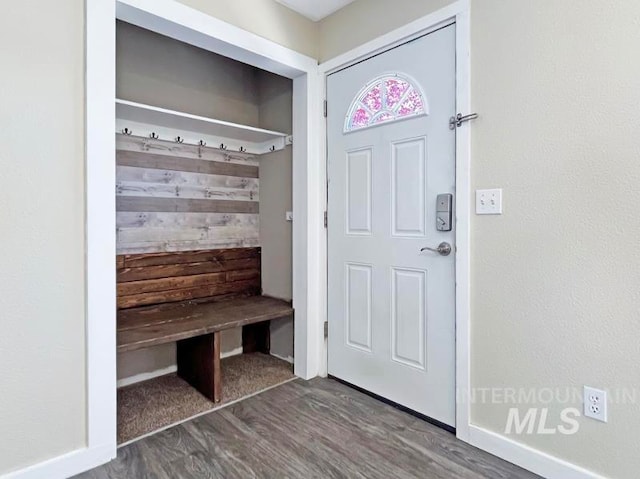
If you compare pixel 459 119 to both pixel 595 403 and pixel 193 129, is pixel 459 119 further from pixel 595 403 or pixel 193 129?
pixel 193 129

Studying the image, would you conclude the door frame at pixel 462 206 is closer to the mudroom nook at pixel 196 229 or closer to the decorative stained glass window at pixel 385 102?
the decorative stained glass window at pixel 385 102

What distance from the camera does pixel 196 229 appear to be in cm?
279

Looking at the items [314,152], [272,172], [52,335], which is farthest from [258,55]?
[52,335]

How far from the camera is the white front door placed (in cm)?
190

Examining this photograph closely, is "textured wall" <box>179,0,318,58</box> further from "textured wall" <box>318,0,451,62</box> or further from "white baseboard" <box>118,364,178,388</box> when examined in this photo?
"white baseboard" <box>118,364,178,388</box>

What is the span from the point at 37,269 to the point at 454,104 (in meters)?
2.04

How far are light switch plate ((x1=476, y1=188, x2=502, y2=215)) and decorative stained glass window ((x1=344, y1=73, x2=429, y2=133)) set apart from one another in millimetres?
554

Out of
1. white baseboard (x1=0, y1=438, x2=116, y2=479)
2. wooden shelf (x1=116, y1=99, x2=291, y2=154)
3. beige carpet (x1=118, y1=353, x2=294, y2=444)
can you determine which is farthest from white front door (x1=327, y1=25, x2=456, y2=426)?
white baseboard (x1=0, y1=438, x2=116, y2=479)

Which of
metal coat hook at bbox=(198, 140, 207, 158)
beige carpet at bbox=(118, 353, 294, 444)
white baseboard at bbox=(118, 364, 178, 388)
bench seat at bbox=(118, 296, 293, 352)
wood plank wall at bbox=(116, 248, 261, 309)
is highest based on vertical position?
metal coat hook at bbox=(198, 140, 207, 158)

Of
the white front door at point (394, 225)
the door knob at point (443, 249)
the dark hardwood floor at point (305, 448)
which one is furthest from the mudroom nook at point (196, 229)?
the door knob at point (443, 249)

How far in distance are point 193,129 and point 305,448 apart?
86.6 inches

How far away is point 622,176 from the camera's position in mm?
1355

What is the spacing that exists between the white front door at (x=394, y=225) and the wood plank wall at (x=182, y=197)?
2.90 feet

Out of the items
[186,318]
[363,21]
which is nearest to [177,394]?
[186,318]
